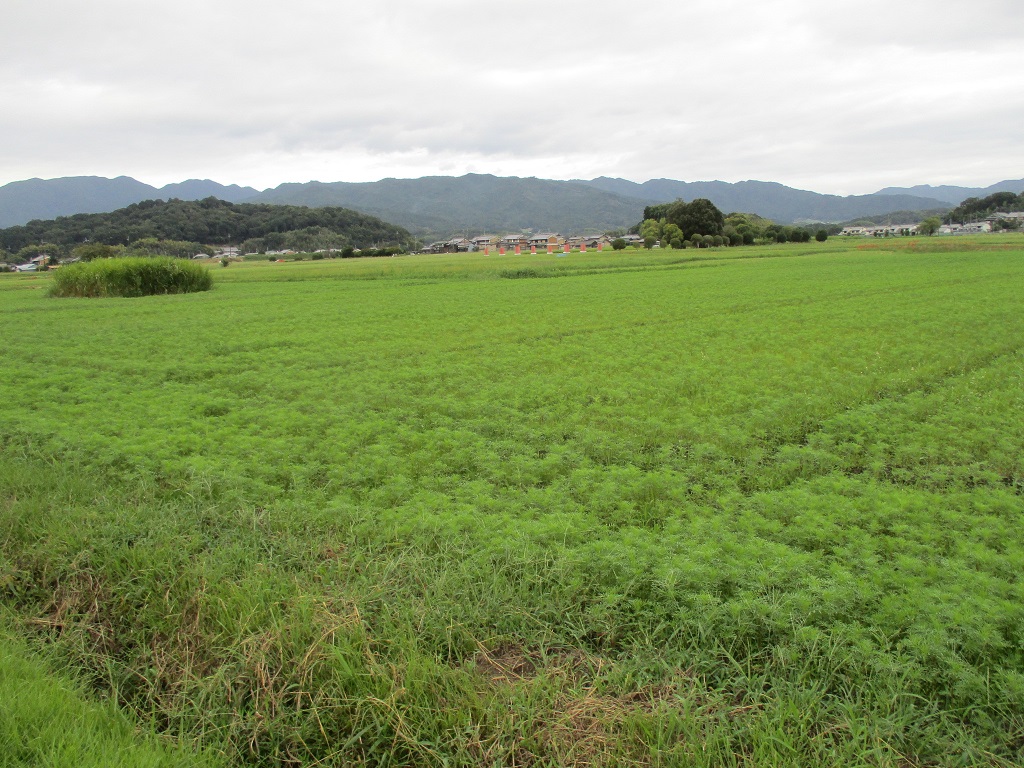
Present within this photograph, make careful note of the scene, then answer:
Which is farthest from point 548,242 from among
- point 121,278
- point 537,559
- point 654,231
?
point 537,559

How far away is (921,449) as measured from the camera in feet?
26.7

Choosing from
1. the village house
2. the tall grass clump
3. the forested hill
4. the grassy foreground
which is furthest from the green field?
the forested hill

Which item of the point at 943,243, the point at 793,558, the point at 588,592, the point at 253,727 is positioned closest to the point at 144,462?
the point at 253,727

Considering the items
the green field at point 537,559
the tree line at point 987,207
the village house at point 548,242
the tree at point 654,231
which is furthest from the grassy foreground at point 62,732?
the tree line at point 987,207

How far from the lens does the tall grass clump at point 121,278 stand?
36500mm

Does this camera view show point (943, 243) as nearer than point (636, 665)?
No

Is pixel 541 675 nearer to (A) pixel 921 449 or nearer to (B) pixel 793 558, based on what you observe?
(B) pixel 793 558

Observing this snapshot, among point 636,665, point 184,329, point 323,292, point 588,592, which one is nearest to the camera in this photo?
point 636,665

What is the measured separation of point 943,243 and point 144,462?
78270 millimetres

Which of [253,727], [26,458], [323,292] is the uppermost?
[323,292]

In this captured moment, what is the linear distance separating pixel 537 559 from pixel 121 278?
1602 inches

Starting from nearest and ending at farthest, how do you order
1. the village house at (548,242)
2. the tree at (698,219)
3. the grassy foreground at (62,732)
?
the grassy foreground at (62,732)
the tree at (698,219)
the village house at (548,242)

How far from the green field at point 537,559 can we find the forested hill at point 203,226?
105 m

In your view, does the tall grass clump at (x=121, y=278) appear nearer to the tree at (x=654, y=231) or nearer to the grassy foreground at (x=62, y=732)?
the grassy foreground at (x=62, y=732)
